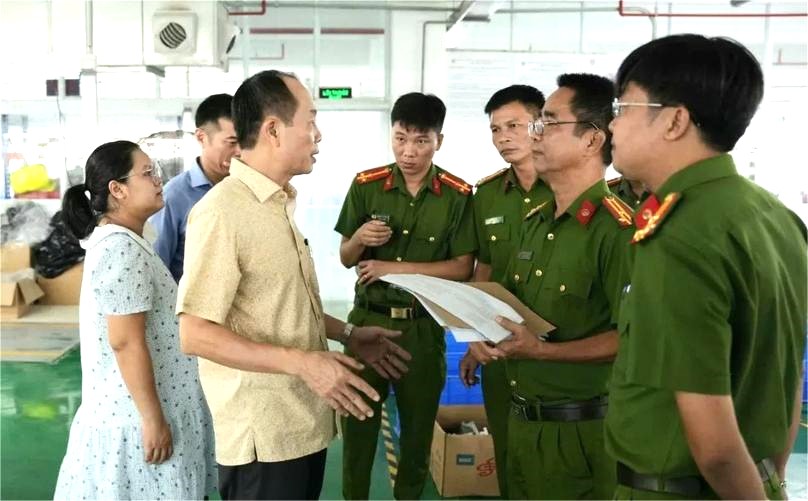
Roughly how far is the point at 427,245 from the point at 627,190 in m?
1.09

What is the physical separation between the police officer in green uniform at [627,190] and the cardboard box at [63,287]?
19.0ft

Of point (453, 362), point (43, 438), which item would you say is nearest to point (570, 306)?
point (453, 362)

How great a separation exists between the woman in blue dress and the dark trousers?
350mm

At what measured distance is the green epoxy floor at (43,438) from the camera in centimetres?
355

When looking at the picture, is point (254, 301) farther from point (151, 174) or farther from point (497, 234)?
point (497, 234)

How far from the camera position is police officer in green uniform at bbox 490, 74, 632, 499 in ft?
6.62

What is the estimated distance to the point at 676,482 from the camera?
1296 millimetres

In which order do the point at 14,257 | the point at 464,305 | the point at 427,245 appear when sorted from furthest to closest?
the point at 14,257, the point at 427,245, the point at 464,305

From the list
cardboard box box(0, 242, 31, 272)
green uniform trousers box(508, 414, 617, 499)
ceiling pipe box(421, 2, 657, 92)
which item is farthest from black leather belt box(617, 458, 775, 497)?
cardboard box box(0, 242, 31, 272)

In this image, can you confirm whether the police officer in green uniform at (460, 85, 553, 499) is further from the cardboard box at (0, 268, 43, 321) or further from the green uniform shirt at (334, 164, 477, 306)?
the cardboard box at (0, 268, 43, 321)

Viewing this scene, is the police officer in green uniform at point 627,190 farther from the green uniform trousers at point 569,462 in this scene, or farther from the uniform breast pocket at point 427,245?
the green uniform trousers at point 569,462

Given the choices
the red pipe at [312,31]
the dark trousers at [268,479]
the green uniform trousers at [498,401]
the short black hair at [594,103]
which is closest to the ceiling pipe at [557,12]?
the red pipe at [312,31]

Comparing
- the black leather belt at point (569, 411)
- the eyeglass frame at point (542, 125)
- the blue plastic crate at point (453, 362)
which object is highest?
the eyeglass frame at point (542, 125)

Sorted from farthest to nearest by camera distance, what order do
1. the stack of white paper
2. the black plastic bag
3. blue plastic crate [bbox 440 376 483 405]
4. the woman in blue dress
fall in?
the black plastic bag → blue plastic crate [bbox 440 376 483 405] → the woman in blue dress → the stack of white paper
